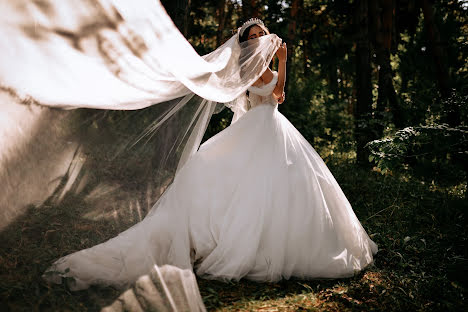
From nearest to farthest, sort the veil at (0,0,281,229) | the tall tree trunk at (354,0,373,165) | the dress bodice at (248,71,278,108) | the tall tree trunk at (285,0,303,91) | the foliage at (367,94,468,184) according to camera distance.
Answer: the veil at (0,0,281,229) → the dress bodice at (248,71,278,108) → the foliage at (367,94,468,184) → the tall tree trunk at (354,0,373,165) → the tall tree trunk at (285,0,303,91)

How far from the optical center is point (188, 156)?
3.01 meters

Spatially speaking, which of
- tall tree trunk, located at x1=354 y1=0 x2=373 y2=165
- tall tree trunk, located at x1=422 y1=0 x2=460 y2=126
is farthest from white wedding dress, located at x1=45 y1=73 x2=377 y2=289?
tall tree trunk, located at x1=422 y1=0 x2=460 y2=126

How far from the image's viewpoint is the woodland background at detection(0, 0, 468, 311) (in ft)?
7.11

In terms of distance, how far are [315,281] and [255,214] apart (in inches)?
29.4

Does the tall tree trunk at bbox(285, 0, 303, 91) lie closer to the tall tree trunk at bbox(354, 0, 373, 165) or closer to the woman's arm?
the tall tree trunk at bbox(354, 0, 373, 165)

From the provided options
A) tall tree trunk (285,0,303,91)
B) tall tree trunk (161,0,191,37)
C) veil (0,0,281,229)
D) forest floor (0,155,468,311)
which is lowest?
forest floor (0,155,468,311)

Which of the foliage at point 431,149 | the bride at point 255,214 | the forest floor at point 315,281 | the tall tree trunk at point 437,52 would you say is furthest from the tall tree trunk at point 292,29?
the bride at point 255,214

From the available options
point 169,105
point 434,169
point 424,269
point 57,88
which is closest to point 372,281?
point 424,269

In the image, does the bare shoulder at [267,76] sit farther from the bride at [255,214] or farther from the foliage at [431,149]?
the foliage at [431,149]

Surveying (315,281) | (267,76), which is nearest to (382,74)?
(267,76)

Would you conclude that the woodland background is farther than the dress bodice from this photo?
No

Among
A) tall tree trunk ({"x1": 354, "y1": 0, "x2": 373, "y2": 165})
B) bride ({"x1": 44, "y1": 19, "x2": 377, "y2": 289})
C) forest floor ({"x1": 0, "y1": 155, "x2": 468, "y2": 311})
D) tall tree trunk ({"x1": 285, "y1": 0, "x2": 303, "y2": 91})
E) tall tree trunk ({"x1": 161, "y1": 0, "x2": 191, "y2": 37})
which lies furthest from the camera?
tall tree trunk ({"x1": 285, "y1": 0, "x2": 303, "y2": 91})

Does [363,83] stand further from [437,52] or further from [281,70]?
[281,70]

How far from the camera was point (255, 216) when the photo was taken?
116 inches
